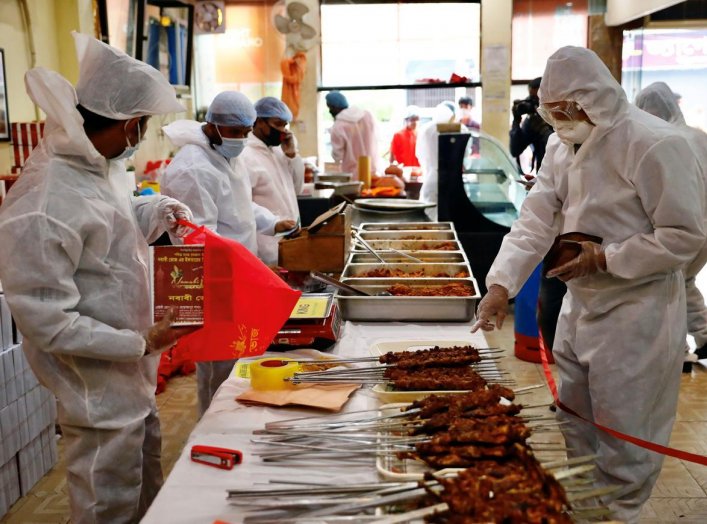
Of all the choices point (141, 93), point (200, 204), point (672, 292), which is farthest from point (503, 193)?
point (141, 93)

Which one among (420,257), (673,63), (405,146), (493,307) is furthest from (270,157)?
(405,146)

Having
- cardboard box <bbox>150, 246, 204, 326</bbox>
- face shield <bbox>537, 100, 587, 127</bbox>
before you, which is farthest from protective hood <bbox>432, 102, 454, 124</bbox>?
A: cardboard box <bbox>150, 246, 204, 326</bbox>

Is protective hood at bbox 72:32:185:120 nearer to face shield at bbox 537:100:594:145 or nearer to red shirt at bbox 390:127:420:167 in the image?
face shield at bbox 537:100:594:145

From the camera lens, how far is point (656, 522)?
2.89m

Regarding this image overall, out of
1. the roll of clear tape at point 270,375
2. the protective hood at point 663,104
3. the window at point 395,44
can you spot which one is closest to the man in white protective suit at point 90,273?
the roll of clear tape at point 270,375

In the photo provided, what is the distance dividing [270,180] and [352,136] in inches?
183

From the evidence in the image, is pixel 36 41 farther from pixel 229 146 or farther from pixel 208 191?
pixel 208 191

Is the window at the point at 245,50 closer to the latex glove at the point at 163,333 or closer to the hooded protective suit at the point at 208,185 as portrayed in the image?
the hooded protective suit at the point at 208,185

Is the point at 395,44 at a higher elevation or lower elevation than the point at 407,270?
higher

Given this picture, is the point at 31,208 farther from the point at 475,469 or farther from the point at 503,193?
the point at 503,193

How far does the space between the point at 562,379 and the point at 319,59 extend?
8.72m

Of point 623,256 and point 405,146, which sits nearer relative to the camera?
point 623,256

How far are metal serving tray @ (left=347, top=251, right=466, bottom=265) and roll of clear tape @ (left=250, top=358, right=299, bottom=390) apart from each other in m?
1.47

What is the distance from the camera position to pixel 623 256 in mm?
2098
